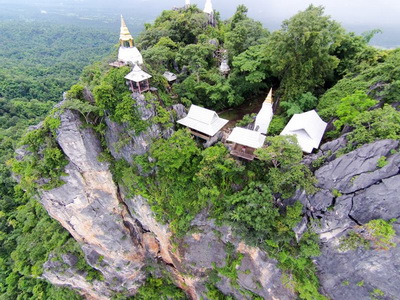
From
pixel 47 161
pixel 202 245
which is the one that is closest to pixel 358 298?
pixel 202 245

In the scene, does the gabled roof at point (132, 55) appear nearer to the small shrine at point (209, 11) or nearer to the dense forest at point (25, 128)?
the small shrine at point (209, 11)

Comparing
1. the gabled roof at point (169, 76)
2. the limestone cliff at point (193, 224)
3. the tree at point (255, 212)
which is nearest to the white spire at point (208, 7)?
the gabled roof at point (169, 76)

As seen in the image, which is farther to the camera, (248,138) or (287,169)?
(248,138)

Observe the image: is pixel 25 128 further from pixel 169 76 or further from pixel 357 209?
pixel 357 209

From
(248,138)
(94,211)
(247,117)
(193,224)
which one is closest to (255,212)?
(248,138)

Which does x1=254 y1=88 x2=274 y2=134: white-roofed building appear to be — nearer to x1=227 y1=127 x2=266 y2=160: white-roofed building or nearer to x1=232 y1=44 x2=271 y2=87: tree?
x1=227 y1=127 x2=266 y2=160: white-roofed building

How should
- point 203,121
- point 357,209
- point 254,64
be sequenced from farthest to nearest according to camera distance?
point 254,64 < point 203,121 < point 357,209
